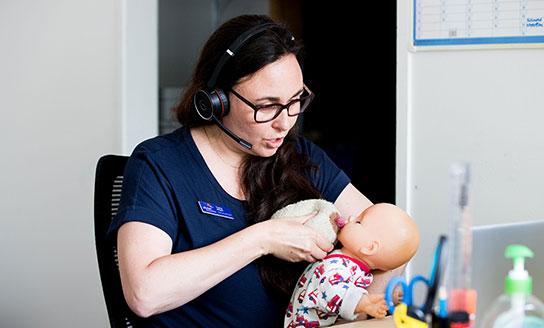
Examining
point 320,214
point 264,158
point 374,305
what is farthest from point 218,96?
point 374,305

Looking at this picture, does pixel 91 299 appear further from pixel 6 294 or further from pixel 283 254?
pixel 283 254

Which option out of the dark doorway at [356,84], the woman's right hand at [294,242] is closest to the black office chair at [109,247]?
the woman's right hand at [294,242]

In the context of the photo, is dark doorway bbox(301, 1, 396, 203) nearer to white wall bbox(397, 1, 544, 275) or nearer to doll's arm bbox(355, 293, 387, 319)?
white wall bbox(397, 1, 544, 275)

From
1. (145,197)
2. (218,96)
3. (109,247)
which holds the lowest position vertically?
(109,247)

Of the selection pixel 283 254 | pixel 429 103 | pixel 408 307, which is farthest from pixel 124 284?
pixel 429 103

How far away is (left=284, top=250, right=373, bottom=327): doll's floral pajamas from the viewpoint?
1.34 m

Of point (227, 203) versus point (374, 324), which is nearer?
point (374, 324)

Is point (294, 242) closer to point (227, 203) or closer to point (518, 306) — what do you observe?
point (227, 203)

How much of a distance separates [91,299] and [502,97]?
183 centimetres

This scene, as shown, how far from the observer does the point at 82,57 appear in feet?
8.69

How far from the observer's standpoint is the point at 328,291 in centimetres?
136

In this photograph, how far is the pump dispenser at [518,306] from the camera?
854 mm

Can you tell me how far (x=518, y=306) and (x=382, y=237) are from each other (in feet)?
1.70

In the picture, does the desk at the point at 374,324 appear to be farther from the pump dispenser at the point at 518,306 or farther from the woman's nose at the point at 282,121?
the woman's nose at the point at 282,121
